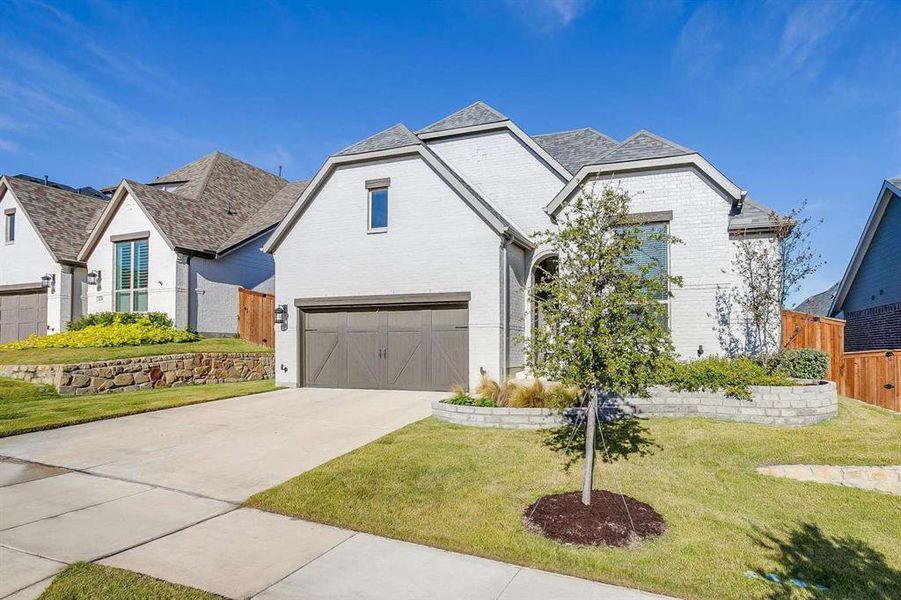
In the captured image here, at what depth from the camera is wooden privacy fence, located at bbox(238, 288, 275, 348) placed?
20.4 metres

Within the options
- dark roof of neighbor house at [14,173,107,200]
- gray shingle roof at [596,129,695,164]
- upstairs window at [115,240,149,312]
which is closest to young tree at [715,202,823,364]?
gray shingle roof at [596,129,695,164]

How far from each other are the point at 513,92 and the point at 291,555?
16.8 meters

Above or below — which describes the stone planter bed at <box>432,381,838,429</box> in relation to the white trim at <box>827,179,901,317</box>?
below

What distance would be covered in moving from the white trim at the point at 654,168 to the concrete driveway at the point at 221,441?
6387 mm

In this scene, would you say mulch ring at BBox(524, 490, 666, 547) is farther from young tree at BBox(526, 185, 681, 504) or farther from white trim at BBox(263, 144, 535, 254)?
white trim at BBox(263, 144, 535, 254)

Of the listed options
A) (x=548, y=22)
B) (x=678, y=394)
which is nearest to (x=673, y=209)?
(x=678, y=394)

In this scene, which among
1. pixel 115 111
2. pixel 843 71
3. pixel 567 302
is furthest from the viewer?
pixel 115 111

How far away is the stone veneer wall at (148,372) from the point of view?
13953mm

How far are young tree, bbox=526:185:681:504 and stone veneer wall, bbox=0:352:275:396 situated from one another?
13.9 meters

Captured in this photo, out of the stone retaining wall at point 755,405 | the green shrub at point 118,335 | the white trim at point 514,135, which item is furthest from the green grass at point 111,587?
the green shrub at point 118,335

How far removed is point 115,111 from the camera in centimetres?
1582

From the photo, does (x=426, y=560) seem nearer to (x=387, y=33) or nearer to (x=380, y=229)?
(x=380, y=229)

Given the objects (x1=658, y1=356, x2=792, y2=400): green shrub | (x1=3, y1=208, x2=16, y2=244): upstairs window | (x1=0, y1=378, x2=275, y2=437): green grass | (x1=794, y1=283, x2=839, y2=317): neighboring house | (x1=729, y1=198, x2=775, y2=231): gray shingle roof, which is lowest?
(x1=0, y1=378, x2=275, y2=437): green grass

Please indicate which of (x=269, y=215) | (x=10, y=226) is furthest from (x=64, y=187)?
(x=269, y=215)
